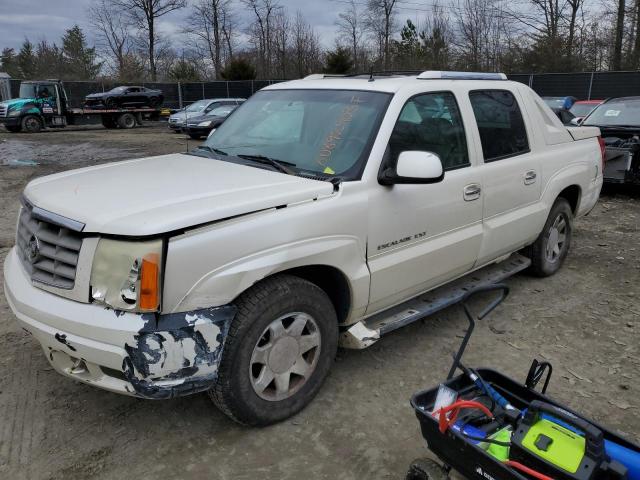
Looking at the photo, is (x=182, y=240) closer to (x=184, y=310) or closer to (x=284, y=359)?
(x=184, y=310)

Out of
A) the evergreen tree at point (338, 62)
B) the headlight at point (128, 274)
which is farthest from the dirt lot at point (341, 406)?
the evergreen tree at point (338, 62)

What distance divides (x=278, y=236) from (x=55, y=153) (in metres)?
16.1

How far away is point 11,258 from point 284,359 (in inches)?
68.4

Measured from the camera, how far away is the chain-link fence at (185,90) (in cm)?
3262

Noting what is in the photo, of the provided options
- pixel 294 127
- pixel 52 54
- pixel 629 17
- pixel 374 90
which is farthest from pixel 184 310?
pixel 52 54

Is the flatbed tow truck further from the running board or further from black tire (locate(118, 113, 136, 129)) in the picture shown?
the running board

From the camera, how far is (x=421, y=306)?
3699 mm

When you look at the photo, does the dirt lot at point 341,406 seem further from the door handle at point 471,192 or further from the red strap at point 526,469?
the door handle at point 471,192

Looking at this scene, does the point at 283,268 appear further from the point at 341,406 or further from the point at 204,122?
the point at 204,122

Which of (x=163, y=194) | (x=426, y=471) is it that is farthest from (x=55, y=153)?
(x=426, y=471)

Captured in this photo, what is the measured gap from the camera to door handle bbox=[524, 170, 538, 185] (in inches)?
171

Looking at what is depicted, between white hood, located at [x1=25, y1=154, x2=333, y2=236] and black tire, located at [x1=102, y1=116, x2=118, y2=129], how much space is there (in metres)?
26.3

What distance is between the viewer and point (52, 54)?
5619 centimetres

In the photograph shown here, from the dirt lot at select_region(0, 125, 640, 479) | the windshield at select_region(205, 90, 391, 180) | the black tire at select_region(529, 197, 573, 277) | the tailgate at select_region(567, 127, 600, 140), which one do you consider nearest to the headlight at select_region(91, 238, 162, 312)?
the dirt lot at select_region(0, 125, 640, 479)
